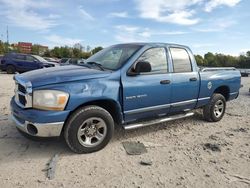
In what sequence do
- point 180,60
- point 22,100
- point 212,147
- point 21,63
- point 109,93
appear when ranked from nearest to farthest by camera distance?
point 22,100
point 109,93
point 212,147
point 180,60
point 21,63

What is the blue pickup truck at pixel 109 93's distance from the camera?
3.84m

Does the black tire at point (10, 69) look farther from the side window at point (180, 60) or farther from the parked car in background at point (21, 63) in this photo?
the side window at point (180, 60)

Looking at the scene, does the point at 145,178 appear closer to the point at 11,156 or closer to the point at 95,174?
the point at 95,174

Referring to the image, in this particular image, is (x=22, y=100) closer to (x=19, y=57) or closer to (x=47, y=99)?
(x=47, y=99)

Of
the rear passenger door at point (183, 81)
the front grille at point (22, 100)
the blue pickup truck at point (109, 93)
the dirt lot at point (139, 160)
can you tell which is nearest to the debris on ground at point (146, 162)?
the dirt lot at point (139, 160)

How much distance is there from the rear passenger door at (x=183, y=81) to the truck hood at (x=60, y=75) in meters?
1.56

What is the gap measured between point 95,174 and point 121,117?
1250 mm

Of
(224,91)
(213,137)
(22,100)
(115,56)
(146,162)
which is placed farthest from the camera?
(224,91)

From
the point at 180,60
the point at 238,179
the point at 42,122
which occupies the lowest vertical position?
the point at 238,179

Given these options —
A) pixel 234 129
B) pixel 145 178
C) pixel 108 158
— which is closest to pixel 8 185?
pixel 108 158

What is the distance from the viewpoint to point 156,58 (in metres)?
5.06

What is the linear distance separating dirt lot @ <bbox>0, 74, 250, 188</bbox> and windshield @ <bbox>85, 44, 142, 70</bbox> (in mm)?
1364

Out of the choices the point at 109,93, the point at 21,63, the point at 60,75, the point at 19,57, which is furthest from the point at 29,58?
the point at 109,93

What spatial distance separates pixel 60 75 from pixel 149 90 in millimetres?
1570
